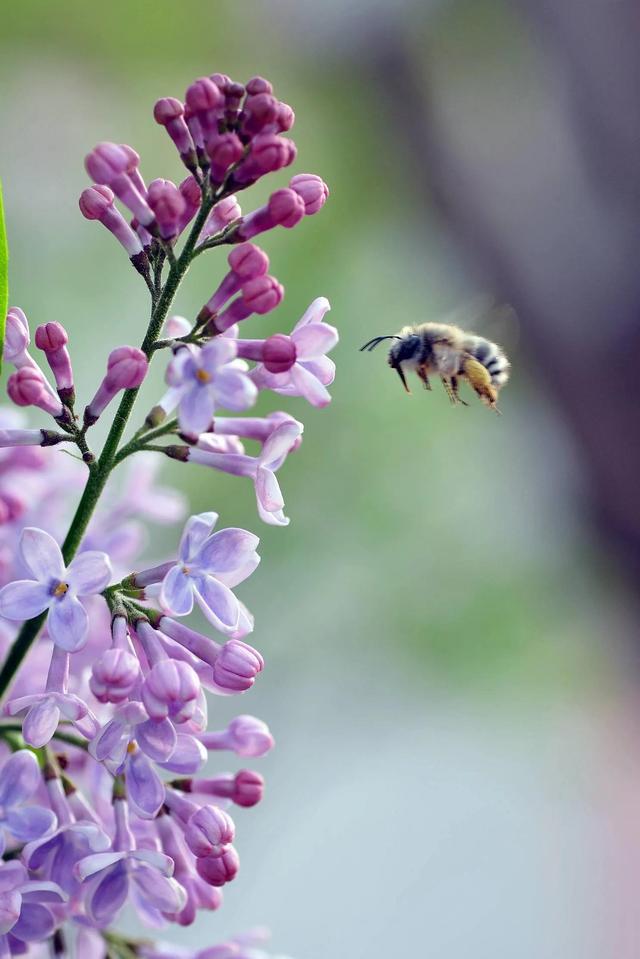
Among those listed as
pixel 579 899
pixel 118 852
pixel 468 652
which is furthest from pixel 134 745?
pixel 579 899

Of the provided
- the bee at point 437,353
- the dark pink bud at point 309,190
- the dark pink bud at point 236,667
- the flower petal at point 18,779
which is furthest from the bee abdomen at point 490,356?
the flower petal at point 18,779

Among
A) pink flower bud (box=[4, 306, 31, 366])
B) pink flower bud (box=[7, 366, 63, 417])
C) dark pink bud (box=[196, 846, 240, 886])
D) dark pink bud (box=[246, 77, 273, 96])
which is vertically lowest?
dark pink bud (box=[196, 846, 240, 886])

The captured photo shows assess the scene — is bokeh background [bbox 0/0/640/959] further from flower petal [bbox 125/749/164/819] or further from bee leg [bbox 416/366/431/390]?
flower petal [bbox 125/749/164/819]

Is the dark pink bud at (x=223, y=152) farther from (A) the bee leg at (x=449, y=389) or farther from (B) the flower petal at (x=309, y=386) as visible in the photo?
(A) the bee leg at (x=449, y=389)

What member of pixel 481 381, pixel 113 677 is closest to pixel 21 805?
pixel 113 677

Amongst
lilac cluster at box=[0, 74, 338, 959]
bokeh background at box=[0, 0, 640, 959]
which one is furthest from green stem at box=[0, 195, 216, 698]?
bokeh background at box=[0, 0, 640, 959]

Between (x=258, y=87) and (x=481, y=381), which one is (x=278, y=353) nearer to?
(x=258, y=87)

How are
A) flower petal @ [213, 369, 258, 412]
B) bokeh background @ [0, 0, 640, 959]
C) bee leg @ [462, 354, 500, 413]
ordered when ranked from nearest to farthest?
1. flower petal @ [213, 369, 258, 412]
2. bee leg @ [462, 354, 500, 413]
3. bokeh background @ [0, 0, 640, 959]
